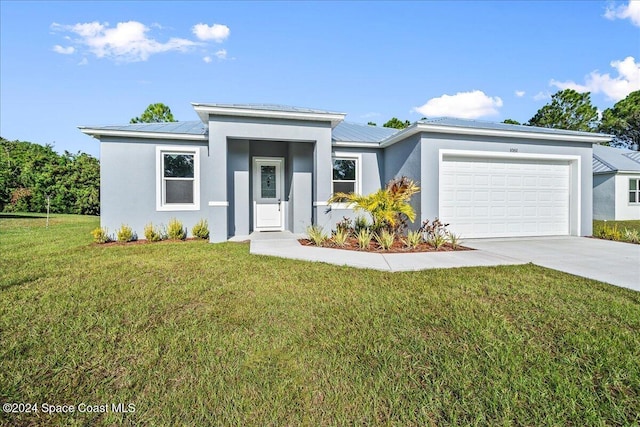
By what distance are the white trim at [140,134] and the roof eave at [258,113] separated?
4.28 ft

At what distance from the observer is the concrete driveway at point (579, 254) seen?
546 cm

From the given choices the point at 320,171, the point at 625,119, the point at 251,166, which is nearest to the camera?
the point at 320,171

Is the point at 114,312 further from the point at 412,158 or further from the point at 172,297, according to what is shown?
the point at 412,158

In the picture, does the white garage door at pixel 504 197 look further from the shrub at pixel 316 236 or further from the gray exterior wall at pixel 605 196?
the gray exterior wall at pixel 605 196

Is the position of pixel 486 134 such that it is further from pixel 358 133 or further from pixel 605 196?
pixel 605 196

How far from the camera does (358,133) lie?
1234 centimetres

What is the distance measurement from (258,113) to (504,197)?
26.8 feet

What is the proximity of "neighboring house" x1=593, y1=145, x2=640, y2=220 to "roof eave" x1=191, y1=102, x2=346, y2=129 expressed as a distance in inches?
714

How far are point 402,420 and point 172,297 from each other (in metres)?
3.47

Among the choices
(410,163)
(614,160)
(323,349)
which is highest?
(614,160)

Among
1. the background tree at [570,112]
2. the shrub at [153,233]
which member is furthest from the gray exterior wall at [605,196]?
the shrub at [153,233]

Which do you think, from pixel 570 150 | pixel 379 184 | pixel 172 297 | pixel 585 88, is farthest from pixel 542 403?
pixel 585 88

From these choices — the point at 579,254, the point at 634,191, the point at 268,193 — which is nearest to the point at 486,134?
the point at 579,254

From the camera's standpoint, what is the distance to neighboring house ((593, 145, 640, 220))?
17422 mm
